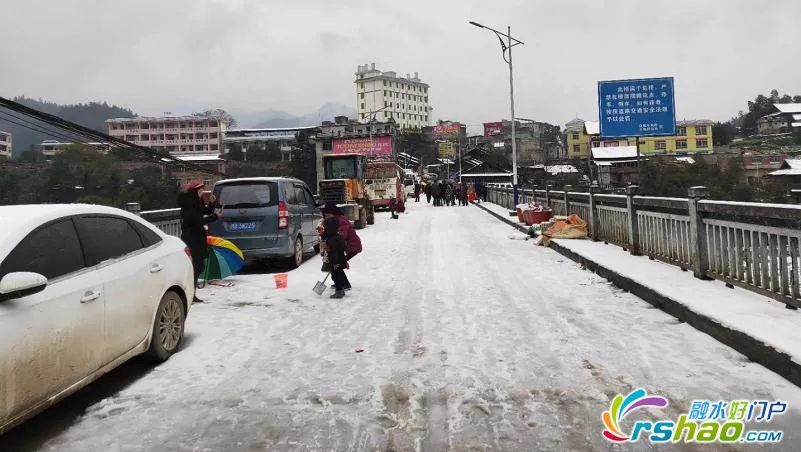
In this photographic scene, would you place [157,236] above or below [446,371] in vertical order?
above

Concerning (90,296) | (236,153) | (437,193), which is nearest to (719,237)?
(90,296)

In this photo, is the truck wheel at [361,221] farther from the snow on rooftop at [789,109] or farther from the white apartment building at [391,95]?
the white apartment building at [391,95]

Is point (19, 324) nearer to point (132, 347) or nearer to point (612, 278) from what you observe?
point (132, 347)

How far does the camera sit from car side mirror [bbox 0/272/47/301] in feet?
9.35

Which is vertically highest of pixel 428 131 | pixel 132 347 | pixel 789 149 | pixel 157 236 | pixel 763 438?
pixel 428 131

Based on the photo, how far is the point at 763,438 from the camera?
120 inches

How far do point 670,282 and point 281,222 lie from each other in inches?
248

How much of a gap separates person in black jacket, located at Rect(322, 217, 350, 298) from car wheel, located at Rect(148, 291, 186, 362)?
2621mm

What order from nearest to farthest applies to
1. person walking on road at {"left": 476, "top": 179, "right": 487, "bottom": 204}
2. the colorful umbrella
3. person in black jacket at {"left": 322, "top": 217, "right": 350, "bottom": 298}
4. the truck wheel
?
person in black jacket at {"left": 322, "top": 217, "right": 350, "bottom": 298}
the colorful umbrella
the truck wheel
person walking on road at {"left": 476, "top": 179, "right": 487, "bottom": 204}

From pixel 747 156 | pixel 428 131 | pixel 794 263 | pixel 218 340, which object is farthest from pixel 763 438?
pixel 428 131

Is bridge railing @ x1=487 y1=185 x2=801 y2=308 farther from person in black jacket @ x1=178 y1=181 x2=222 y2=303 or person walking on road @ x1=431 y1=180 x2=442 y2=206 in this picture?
person walking on road @ x1=431 y1=180 x2=442 y2=206

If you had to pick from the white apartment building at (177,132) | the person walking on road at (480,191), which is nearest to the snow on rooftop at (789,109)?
the person walking on road at (480,191)

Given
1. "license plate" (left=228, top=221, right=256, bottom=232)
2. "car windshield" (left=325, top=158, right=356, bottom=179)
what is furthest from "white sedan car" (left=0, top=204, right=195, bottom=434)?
"car windshield" (left=325, top=158, right=356, bottom=179)

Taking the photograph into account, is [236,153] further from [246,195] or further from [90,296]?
[90,296]
